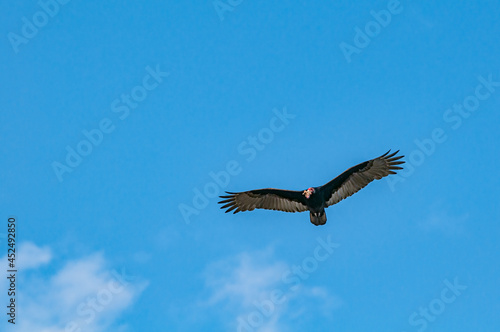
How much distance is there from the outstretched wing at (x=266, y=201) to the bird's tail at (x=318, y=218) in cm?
68

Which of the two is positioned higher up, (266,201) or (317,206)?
(266,201)

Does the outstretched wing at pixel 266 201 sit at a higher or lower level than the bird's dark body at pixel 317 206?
higher

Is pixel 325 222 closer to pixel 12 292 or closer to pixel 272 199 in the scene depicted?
pixel 272 199

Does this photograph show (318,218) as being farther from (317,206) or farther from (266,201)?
(266,201)

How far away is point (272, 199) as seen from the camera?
71.7 ft

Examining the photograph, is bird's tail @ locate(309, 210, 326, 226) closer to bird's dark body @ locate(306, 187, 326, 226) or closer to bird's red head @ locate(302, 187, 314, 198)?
bird's dark body @ locate(306, 187, 326, 226)

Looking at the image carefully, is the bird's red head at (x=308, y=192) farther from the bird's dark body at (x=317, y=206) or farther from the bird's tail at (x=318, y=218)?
the bird's tail at (x=318, y=218)

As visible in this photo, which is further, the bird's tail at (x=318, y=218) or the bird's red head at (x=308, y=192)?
the bird's tail at (x=318, y=218)

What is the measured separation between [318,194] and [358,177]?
5.63ft

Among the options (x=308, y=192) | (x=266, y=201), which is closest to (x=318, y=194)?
(x=308, y=192)

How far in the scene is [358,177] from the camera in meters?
21.4

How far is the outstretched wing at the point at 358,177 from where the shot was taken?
21.1 m

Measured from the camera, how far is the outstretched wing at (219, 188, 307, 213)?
847 inches

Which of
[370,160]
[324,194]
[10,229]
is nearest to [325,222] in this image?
[324,194]
